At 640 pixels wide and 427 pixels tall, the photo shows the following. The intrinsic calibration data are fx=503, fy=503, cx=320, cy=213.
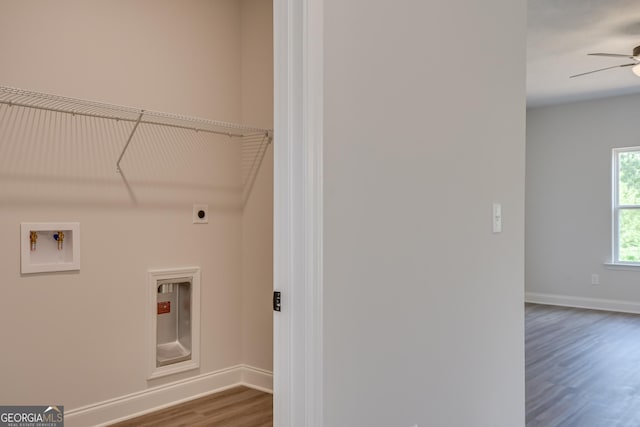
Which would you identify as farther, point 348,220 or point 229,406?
point 229,406

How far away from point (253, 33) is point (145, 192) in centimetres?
141

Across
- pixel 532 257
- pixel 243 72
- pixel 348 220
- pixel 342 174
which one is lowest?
pixel 532 257

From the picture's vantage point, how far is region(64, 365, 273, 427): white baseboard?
2.87m

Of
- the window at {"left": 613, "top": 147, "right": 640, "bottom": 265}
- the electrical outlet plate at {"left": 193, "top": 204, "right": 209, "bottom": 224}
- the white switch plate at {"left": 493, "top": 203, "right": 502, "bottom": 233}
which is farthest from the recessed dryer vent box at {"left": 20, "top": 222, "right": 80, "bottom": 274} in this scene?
the window at {"left": 613, "top": 147, "right": 640, "bottom": 265}

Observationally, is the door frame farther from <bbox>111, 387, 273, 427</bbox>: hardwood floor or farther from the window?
the window

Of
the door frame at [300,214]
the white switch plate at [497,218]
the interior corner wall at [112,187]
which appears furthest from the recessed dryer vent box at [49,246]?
the white switch plate at [497,218]

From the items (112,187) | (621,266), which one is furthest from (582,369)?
(112,187)

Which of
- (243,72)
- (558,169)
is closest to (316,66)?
(243,72)

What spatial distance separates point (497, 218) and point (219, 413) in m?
2.05

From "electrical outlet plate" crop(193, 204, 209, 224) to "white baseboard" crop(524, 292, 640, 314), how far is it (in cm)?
558

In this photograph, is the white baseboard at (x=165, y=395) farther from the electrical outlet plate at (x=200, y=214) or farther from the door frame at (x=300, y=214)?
the door frame at (x=300, y=214)

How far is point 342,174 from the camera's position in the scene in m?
1.50

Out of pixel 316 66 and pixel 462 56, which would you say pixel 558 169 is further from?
pixel 316 66

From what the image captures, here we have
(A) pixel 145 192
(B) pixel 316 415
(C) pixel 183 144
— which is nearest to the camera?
(B) pixel 316 415
